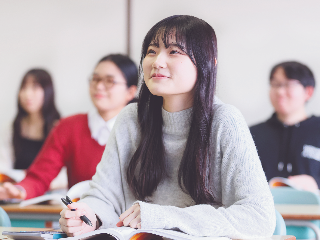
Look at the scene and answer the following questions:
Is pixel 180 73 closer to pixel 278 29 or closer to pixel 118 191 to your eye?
pixel 118 191

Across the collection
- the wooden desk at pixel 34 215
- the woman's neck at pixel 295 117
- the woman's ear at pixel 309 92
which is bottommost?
the wooden desk at pixel 34 215

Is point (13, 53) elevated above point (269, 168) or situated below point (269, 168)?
above

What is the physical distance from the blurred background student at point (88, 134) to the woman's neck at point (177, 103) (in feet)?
4.25

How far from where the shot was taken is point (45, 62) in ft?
12.6

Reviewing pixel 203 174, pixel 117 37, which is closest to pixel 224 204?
pixel 203 174

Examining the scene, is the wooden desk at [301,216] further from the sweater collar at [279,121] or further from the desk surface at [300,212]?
the sweater collar at [279,121]

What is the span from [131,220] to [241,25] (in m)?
2.80

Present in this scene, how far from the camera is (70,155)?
2.48 meters

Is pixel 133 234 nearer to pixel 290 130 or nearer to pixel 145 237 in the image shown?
pixel 145 237

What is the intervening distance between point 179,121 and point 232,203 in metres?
0.28

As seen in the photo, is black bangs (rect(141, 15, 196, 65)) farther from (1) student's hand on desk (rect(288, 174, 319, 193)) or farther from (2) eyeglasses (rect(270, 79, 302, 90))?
(2) eyeglasses (rect(270, 79, 302, 90))

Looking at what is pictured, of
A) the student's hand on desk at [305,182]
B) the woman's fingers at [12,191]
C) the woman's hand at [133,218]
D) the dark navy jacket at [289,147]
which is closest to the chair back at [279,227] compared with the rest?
the woman's hand at [133,218]

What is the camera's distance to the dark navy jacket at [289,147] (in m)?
3.12

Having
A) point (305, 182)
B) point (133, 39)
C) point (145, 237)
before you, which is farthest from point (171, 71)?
point (133, 39)
